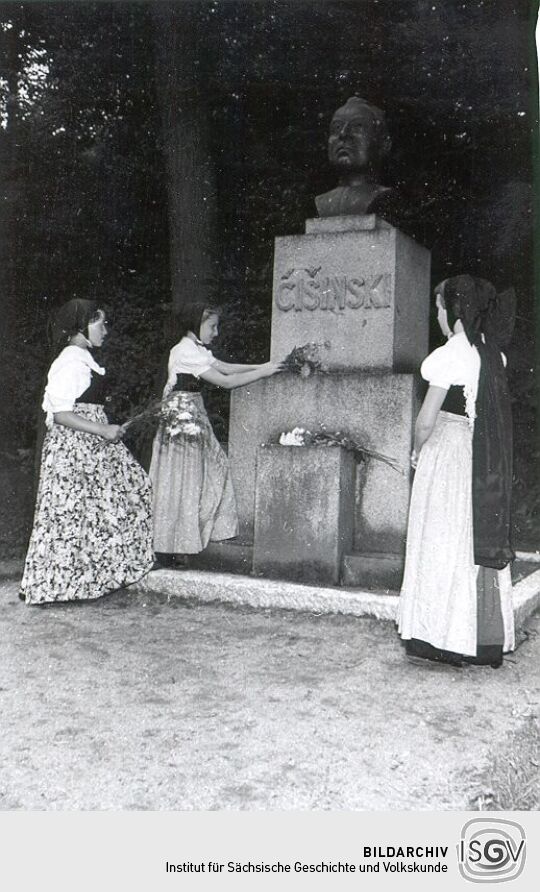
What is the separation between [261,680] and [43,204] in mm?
9843

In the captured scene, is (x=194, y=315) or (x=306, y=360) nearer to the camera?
(x=306, y=360)

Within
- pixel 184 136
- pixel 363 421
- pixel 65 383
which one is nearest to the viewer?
pixel 65 383

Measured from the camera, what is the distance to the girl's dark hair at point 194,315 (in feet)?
19.3

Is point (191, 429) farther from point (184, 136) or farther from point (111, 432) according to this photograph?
point (184, 136)

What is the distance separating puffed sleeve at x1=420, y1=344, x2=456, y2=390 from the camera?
4.11m

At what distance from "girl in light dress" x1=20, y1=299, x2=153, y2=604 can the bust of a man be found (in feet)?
6.06

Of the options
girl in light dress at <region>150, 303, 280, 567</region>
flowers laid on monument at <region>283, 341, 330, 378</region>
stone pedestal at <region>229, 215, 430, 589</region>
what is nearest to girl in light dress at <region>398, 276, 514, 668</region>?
stone pedestal at <region>229, 215, 430, 589</region>

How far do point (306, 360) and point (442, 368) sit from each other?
1770mm

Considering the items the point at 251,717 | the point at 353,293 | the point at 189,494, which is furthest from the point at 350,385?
the point at 251,717

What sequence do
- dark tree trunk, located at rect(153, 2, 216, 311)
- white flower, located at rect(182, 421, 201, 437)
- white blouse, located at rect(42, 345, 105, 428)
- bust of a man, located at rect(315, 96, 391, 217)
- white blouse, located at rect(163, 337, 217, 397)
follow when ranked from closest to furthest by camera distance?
white blouse, located at rect(42, 345, 105, 428) < white flower, located at rect(182, 421, 201, 437) < white blouse, located at rect(163, 337, 217, 397) < bust of a man, located at rect(315, 96, 391, 217) < dark tree trunk, located at rect(153, 2, 216, 311)

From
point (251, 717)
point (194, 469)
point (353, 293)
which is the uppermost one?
point (353, 293)

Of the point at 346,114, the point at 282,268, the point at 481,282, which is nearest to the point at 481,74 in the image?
the point at 346,114

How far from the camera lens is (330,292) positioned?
5805 mm

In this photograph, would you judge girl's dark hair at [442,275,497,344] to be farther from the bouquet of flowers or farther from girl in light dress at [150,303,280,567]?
the bouquet of flowers
